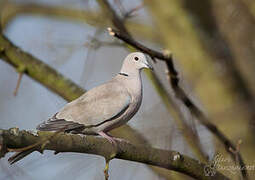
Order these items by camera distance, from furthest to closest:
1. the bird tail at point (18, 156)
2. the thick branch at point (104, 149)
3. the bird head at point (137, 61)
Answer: the bird head at point (137, 61) < the bird tail at point (18, 156) < the thick branch at point (104, 149)

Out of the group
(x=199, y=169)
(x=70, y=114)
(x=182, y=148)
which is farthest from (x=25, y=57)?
(x=199, y=169)

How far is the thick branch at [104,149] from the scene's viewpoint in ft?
6.73

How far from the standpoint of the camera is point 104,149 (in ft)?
8.05

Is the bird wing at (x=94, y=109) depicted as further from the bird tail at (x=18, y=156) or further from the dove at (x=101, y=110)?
the bird tail at (x=18, y=156)

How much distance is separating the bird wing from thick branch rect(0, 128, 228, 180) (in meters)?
0.54

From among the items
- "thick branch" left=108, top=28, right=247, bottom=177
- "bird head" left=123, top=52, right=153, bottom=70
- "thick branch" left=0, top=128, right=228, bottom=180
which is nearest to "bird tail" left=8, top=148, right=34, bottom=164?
"thick branch" left=0, top=128, right=228, bottom=180

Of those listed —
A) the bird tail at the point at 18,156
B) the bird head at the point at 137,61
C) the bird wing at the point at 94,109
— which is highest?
the bird head at the point at 137,61

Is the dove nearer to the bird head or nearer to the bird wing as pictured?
the bird wing

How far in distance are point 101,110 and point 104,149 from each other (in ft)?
2.30

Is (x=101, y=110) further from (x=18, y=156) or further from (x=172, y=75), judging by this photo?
(x=172, y=75)

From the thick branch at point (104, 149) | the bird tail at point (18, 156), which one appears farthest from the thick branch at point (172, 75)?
the bird tail at point (18, 156)

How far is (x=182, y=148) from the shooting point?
9.66 ft

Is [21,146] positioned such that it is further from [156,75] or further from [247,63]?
[247,63]

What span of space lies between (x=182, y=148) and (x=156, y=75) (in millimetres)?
1023
